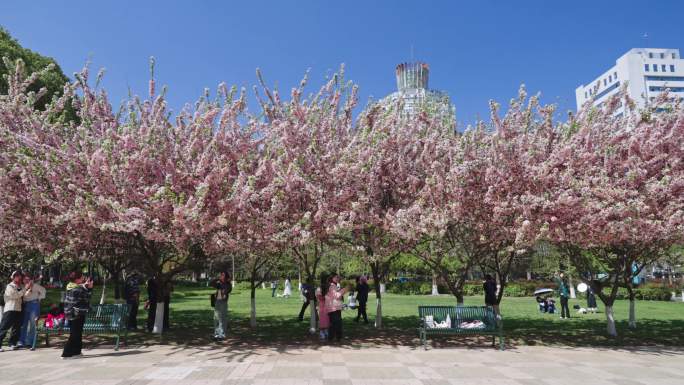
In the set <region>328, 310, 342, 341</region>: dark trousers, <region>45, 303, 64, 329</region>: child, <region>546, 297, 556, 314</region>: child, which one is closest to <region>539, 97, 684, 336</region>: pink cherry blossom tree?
<region>328, 310, 342, 341</region>: dark trousers

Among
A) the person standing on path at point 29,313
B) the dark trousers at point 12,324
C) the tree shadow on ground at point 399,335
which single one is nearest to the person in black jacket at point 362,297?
the tree shadow on ground at point 399,335

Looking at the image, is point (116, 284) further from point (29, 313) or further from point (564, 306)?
point (564, 306)

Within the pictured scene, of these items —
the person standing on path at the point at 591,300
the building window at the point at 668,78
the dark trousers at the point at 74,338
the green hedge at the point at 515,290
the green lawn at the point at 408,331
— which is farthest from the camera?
the building window at the point at 668,78

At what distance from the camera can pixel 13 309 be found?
1041cm

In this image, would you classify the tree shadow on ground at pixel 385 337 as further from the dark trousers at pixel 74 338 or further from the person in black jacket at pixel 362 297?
the dark trousers at pixel 74 338

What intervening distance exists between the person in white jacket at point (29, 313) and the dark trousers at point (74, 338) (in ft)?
6.28

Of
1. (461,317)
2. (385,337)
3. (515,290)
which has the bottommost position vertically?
(515,290)

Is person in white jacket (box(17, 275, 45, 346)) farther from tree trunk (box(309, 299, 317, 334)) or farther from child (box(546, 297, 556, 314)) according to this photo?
child (box(546, 297, 556, 314))

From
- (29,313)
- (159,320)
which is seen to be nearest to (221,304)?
(159,320)

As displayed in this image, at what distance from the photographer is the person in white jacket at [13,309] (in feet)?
34.0

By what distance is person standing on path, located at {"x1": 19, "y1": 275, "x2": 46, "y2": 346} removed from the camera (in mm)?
10713

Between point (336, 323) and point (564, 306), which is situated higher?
point (336, 323)

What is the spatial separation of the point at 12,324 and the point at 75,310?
8.29 feet

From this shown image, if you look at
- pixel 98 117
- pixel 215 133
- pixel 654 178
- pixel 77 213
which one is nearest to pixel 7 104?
pixel 98 117
